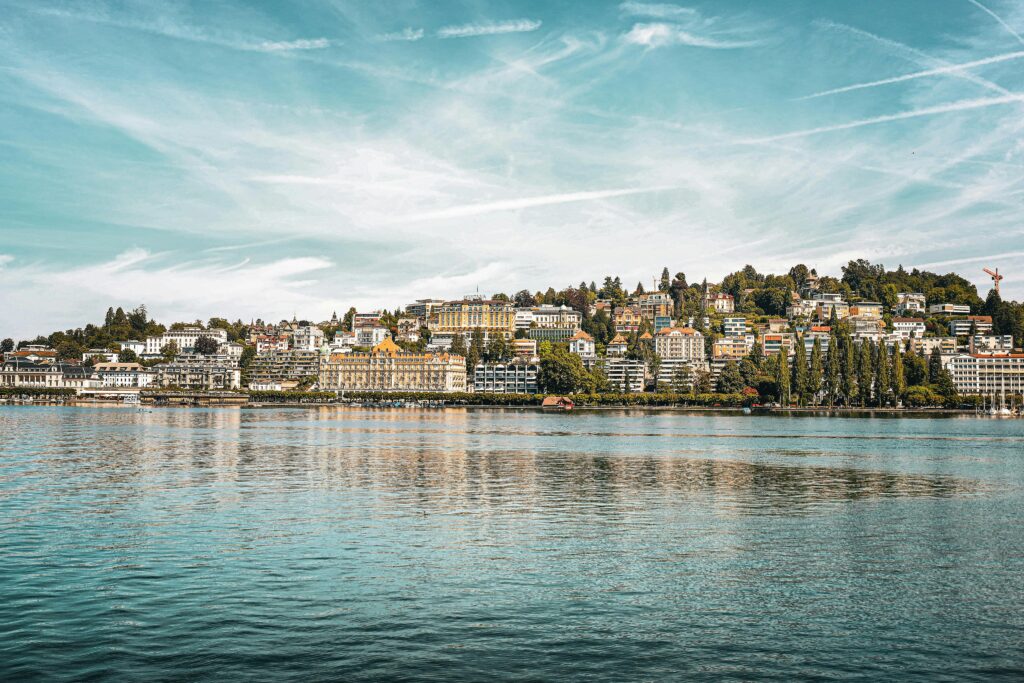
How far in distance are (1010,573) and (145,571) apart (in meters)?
17.4

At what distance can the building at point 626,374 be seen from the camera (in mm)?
189000

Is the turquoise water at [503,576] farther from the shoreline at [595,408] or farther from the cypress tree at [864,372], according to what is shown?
the cypress tree at [864,372]

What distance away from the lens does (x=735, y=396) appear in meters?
164

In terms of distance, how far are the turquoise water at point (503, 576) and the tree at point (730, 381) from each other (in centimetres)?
13691

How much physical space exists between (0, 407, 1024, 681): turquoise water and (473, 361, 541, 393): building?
155 metres

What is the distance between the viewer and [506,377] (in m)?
196

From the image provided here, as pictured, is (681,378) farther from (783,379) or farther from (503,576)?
(503,576)

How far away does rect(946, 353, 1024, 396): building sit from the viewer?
181 m

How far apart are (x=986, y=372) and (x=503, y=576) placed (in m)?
192

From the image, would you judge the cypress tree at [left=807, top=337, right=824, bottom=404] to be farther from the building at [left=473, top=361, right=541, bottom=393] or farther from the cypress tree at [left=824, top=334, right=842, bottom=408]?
the building at [left=473, top=361, right=541, bottom=393]

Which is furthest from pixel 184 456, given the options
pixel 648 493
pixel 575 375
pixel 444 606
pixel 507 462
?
pixel 575 375

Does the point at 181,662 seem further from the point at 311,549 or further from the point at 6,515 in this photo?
the point at 6,515

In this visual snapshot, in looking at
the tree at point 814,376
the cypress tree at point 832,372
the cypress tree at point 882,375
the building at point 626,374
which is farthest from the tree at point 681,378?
the cypress tree at point 882,375

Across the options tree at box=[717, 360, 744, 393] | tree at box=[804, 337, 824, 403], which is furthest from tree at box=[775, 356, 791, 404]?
tree at box=[717, 360, 744, 393]
